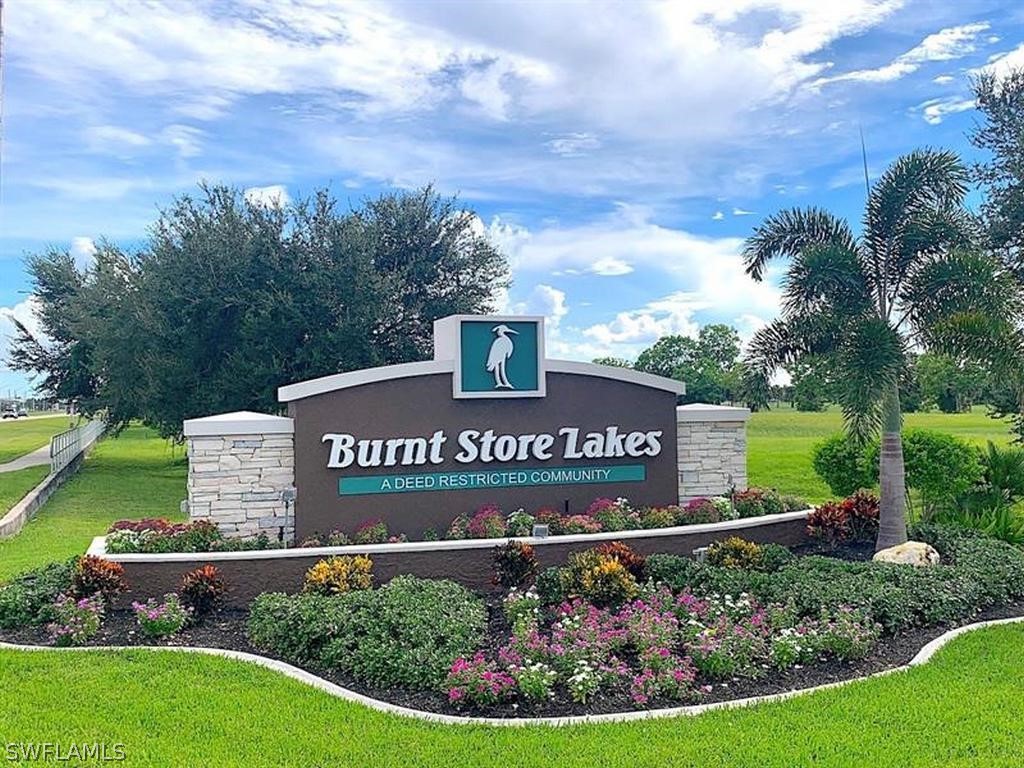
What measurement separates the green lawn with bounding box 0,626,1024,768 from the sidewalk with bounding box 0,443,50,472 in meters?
23.7

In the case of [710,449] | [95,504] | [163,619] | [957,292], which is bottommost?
[95,504]

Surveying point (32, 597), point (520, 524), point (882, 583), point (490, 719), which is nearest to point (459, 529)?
point (520, 524)

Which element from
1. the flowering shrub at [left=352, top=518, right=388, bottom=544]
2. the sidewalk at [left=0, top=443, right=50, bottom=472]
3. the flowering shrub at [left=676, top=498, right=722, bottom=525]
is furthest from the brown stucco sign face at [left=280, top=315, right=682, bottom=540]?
the sidewalk at [left=0, top=443, right=50, bottom=472]

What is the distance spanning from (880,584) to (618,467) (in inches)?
182

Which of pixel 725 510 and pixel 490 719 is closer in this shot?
pixel 490 719

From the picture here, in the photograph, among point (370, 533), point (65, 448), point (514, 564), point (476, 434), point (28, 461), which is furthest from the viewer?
point (28, 461)

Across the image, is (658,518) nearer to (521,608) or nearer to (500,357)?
(500,357)

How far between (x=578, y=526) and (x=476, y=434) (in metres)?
1.93

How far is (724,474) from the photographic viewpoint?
14438 millimetres

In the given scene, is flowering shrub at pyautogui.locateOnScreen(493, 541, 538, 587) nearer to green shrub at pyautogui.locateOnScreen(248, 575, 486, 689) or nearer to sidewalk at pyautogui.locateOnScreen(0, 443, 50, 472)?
green shrub at pyautogui.locateOnScreen(248, 575, 486, 689)

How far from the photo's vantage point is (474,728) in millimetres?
6289

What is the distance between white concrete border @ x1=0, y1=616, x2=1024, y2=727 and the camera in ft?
21.1

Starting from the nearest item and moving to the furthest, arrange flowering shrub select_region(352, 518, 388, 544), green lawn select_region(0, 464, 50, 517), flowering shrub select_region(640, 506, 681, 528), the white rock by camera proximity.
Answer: the white rock → flowering shrub select_region(352, 518, 388, 544) → flowering shrub select_region(640, 506, 681, 528) → green lawn select_region(0, 464, 50, 517)

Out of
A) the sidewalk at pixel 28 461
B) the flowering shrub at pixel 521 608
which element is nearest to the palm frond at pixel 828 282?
the flowering shrub at pixel 521 608
